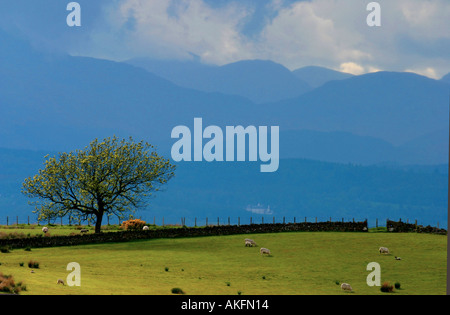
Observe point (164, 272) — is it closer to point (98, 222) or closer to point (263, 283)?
point (263, 283)

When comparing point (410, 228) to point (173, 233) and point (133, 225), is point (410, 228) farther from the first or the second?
point (133, 225)

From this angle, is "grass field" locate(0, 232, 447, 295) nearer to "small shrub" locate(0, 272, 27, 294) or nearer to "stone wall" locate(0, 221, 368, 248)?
"small shrub" locate(0, 272, 27, 294)

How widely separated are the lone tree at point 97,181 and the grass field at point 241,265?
11.5 meters

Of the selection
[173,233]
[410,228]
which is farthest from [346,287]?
[410,228]

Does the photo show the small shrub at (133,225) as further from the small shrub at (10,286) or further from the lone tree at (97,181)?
the small shrub at (10,286)

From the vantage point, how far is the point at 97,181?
66.4 m

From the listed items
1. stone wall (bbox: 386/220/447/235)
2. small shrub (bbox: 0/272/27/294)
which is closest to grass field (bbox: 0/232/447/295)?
small shrub (bbox: 0/272/27/294)

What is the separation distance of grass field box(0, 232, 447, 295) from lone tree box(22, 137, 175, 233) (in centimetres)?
1155

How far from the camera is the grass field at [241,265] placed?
1189 inches

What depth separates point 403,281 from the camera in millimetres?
34031

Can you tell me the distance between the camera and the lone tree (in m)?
66.4

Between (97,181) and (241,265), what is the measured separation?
3111cm

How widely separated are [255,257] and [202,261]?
4.67 metres
